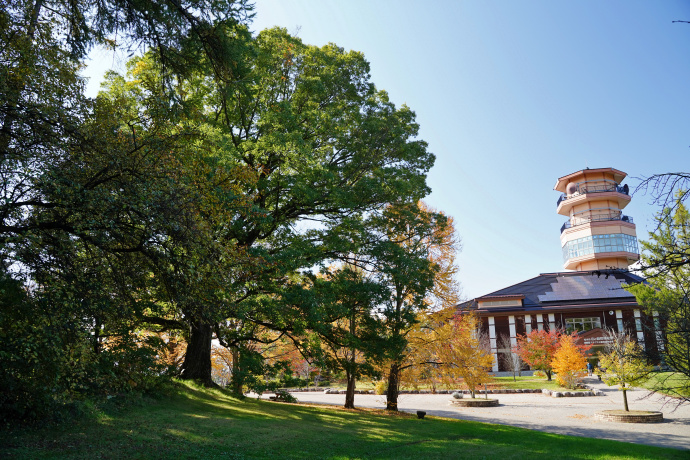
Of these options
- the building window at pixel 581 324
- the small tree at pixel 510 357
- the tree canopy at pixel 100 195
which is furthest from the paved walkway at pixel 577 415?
the building window at pixel 581 324

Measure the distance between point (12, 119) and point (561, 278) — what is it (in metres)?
58.3

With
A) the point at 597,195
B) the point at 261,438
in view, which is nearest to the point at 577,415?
the point at 261,438

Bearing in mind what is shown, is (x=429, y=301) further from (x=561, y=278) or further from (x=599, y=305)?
(x=561, y=278)

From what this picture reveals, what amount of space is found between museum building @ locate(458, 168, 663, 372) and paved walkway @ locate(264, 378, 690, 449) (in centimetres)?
1570

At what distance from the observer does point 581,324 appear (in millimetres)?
49812

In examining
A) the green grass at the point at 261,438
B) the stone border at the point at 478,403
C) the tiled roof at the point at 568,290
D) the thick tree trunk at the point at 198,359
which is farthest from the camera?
the tiled roof at the point at 568,290

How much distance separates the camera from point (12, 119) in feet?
22.7

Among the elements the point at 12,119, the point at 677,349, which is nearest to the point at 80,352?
the point at 12,119

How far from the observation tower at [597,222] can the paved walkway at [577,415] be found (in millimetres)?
27239

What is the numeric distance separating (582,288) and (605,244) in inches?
305

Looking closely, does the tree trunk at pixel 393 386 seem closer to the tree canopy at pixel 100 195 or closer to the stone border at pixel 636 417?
the stone border at pixel 636 417

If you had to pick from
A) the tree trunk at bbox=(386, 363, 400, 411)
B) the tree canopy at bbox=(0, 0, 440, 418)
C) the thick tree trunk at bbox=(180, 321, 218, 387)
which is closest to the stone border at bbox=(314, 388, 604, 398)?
the tree trunk at bbox=(386, 363, 400, 411)

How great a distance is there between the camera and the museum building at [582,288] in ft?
162

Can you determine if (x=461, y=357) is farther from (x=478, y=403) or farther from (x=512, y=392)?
(x=512, y=392)
